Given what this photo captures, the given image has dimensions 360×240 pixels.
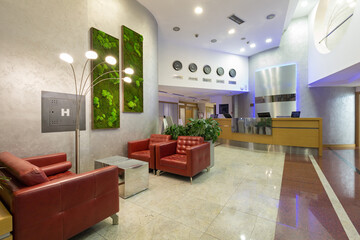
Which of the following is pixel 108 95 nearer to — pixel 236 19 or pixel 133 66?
pixel 133 66

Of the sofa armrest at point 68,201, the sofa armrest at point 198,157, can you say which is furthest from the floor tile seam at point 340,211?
the sofa armrest at point 68,201

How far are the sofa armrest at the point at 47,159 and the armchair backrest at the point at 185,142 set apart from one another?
7.77 ft

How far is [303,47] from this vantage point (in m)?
7.43

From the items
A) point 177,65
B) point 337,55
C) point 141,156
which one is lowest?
point 141,156

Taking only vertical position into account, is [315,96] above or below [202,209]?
above

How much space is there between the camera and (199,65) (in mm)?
7809

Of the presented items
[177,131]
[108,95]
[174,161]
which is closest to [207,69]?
[177,131]

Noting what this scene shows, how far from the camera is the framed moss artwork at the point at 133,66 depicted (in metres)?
4.31

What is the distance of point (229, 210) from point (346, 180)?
2.86 m

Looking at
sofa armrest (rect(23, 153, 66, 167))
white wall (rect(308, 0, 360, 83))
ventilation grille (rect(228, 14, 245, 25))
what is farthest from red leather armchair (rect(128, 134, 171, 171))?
white wall (rect(308, 0, 360, 83))

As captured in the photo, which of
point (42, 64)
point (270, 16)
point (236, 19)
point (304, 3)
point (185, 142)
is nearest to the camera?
point (42, 64)

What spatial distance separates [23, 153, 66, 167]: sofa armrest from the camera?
8.63ft

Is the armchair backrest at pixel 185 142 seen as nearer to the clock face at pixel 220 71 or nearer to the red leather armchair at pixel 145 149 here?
the red leather armchair at pixel 145 149

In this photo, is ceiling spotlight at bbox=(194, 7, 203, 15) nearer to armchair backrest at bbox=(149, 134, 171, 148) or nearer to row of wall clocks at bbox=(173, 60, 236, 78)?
row of wall clocks at bbox=(173, 60, 236, 78)
